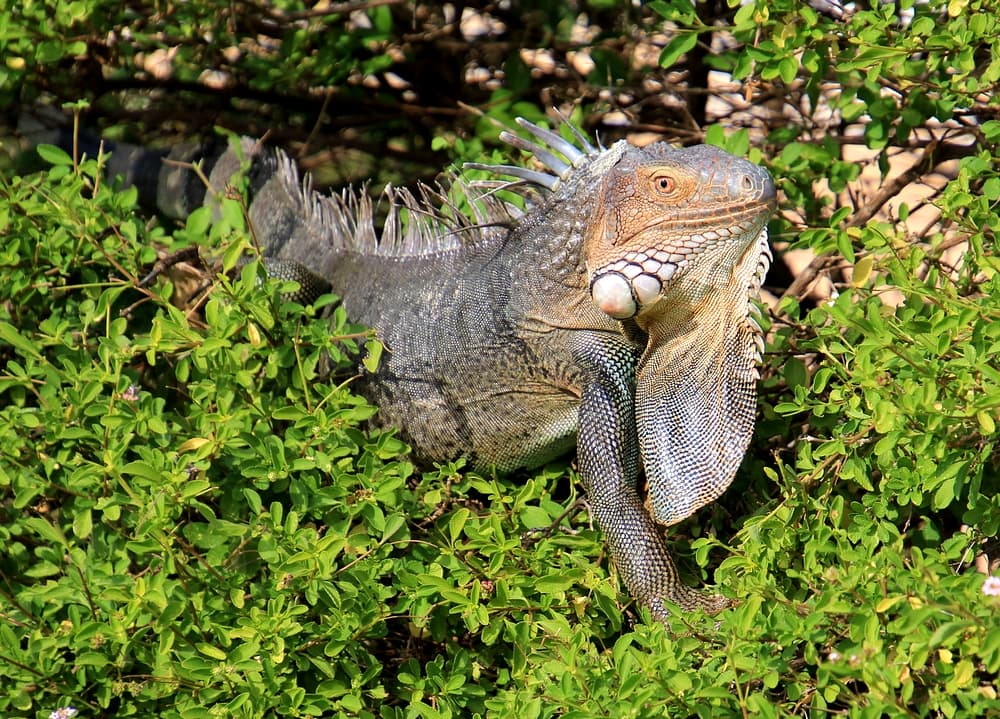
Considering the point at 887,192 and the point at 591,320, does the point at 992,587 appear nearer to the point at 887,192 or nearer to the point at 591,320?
the point at 591,320

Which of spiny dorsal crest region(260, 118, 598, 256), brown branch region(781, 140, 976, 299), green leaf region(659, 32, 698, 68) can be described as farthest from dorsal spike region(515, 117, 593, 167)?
brown branch region(781, 140, 976, 299)

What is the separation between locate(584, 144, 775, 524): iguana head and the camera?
8.46ft

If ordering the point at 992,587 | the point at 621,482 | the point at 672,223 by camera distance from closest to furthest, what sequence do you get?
the point at 992,587
the point at 672,223
the point at 621,482

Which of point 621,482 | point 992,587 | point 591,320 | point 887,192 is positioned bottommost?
point 621,482

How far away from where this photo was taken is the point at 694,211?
8.47ft

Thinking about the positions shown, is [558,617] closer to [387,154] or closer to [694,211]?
[694,211]

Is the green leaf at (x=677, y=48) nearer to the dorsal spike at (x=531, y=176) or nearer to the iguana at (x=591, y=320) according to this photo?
the iguana at (x=591, y=320)

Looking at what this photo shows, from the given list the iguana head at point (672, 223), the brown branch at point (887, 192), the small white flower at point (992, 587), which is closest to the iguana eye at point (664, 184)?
the iguana head at point (672, 223)

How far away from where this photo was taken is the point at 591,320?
9.34ft

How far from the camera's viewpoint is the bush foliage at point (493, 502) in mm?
2102

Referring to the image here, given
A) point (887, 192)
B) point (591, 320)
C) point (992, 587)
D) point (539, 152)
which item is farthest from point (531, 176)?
point (992, 587)

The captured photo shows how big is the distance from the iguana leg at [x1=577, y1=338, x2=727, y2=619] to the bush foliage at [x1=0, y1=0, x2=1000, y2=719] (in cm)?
7

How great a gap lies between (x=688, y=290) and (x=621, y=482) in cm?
46

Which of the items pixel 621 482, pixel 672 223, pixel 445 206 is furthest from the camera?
pixel 445 206
